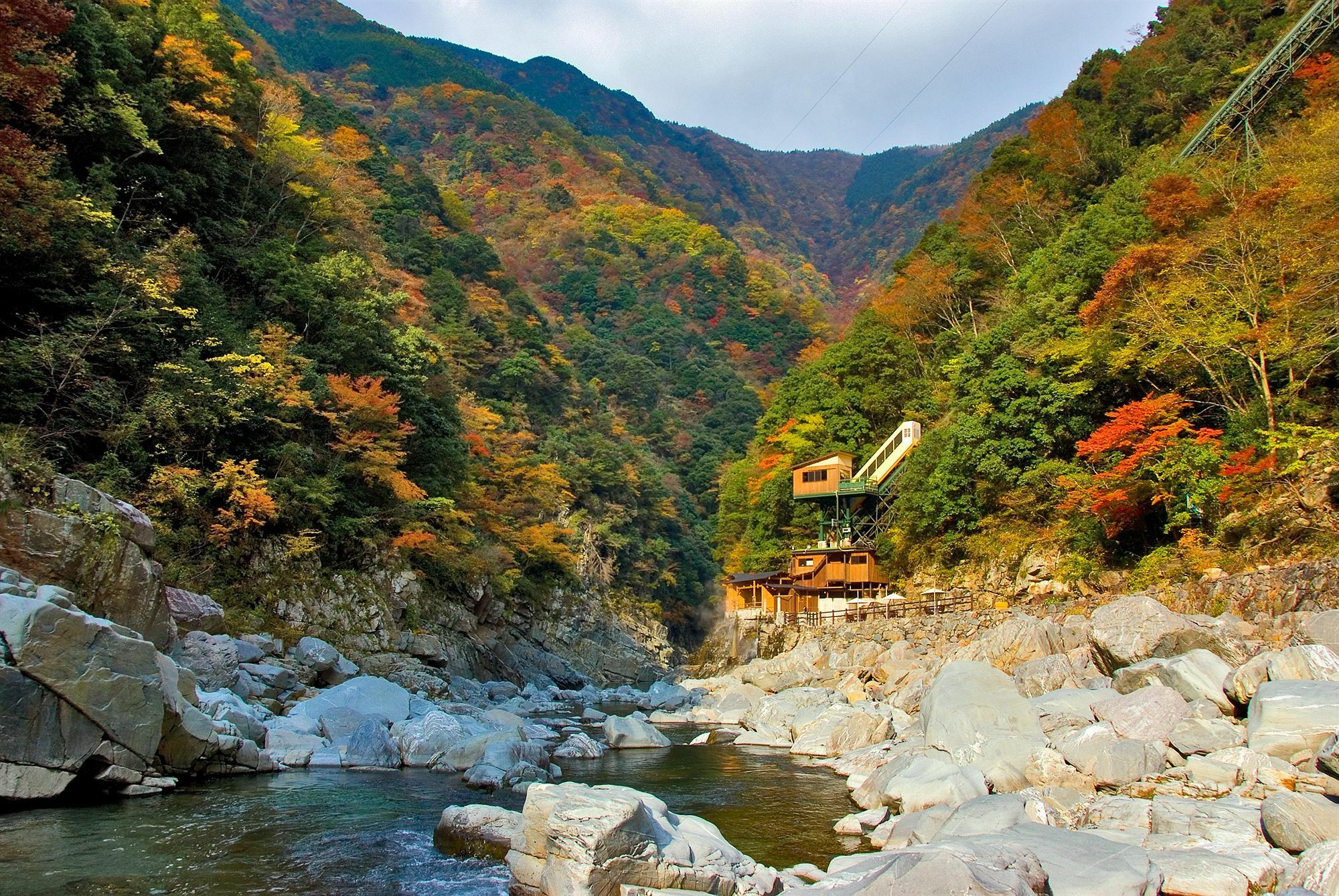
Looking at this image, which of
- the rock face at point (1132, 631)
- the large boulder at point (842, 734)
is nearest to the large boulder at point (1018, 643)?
the rock face at point (1132, 631)

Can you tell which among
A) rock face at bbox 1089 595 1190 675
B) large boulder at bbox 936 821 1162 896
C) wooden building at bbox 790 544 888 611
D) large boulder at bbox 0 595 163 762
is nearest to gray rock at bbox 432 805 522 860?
large boulder at bbox 0 595 163 762

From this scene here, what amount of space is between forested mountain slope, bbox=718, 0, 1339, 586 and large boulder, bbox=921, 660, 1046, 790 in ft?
22.2

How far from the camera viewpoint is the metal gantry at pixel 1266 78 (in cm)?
2397

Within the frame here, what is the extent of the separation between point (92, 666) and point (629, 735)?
10.8 metres

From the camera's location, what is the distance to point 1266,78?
83.2 ft

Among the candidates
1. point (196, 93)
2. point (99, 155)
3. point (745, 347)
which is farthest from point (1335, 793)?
point (745, 347)

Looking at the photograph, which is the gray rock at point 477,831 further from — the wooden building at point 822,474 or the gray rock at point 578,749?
the wooden building at point 822,474

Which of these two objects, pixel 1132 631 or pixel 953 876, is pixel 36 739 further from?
pixel 1132 631

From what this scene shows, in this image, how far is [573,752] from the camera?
15664mm

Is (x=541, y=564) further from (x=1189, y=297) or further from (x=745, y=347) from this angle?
(x=745, y=347)

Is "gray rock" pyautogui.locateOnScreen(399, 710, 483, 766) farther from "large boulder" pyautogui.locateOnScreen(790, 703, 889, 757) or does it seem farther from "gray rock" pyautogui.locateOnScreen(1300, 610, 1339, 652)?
"gray rock" pyautogui.locateOnScreen(1300, 610, 1339, 652)

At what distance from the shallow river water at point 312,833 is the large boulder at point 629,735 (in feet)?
13.3

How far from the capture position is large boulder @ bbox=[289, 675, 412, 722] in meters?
14.4

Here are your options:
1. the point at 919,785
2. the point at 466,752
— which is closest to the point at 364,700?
the point at 466,752
